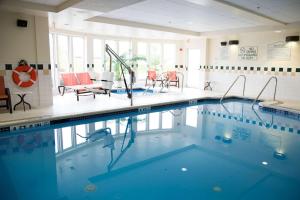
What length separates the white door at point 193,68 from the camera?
10.8m

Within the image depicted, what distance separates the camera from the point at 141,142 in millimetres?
4355

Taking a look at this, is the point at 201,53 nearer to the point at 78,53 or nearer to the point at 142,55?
the point at 142,55

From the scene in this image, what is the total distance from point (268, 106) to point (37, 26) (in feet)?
20.5

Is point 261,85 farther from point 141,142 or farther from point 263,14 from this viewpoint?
point 141,142

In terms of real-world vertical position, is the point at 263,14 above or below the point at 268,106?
above

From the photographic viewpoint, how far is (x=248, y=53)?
352 inches

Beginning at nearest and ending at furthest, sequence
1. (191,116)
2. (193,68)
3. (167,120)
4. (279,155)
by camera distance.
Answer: (279,155) → (167,120) → (191,116) → (193,68)

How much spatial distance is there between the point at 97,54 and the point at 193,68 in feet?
13.9

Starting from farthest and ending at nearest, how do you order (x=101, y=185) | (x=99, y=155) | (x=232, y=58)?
(x=232, y=58), (x=99, y=155), (x=101, y=185)

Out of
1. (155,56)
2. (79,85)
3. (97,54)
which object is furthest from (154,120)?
(155,56)

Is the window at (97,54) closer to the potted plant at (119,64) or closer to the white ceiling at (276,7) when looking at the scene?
the potted plant at (119,64)

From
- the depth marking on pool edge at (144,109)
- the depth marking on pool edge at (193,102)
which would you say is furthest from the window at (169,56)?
the depth marking on pool edge at (144,109)

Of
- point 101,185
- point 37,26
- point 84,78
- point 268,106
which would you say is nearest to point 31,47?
point 37,26

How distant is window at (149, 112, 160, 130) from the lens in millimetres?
5295
